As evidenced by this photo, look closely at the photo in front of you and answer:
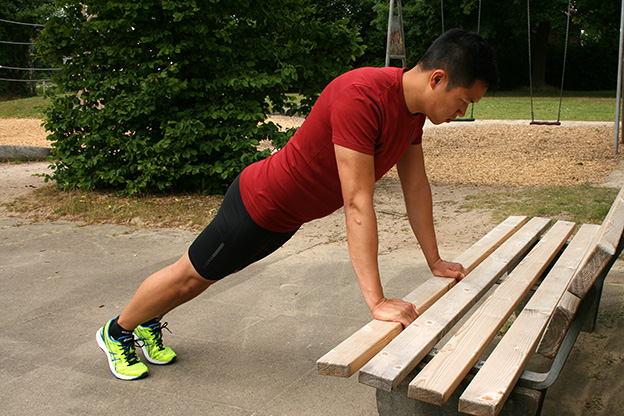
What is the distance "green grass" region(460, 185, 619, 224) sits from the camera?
5598 millimetres

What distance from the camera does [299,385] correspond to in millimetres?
2865

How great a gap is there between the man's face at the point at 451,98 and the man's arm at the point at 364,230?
1.02ft

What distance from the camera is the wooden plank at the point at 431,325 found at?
1.73m

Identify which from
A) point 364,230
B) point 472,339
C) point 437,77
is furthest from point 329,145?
point 472,339

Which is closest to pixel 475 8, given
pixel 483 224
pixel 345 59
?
pixel 345 59

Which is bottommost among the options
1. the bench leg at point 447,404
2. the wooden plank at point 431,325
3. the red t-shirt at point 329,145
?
the bench leg at point 447,404

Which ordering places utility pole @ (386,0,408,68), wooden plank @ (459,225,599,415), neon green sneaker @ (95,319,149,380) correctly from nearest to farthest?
wooden plank @ (459,225,599,415), neon green sneaker @ (95,319,149,380), utility pole @ (386,0,408,68)

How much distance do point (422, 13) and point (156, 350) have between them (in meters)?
34.7

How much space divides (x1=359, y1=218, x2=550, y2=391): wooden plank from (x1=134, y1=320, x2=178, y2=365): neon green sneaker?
1.48 meters

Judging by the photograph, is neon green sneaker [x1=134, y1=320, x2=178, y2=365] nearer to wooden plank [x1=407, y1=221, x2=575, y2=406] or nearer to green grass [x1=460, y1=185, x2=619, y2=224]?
wooden plank [x1=407, y1=221, x2=575, y2=406]

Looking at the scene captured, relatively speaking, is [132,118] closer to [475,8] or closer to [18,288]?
[18,288]

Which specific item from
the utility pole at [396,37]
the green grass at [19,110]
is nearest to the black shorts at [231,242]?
the utility pole at [396,37]

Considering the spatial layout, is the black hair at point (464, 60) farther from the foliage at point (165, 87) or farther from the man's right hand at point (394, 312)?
the foliage at point (165, 87)

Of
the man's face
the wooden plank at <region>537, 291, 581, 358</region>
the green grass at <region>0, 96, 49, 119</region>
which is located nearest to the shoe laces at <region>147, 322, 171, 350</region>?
the man's face
